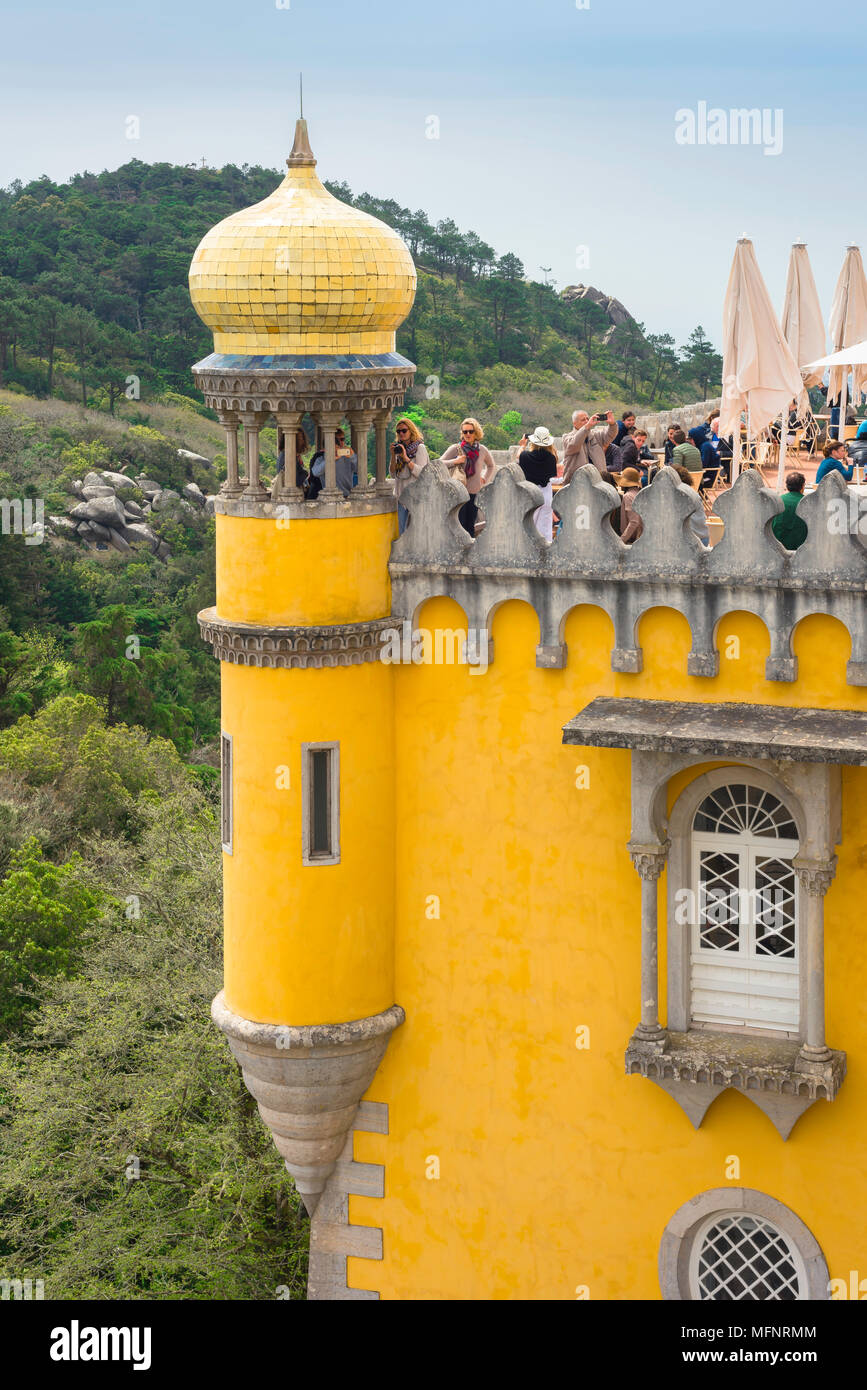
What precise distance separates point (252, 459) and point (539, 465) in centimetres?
364

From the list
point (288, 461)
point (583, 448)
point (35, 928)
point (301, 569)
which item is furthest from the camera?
point (35, 928)

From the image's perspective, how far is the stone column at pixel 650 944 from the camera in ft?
60.4

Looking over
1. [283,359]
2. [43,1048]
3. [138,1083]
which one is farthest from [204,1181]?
[283,359]

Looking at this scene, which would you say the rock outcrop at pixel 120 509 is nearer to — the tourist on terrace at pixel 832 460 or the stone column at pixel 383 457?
the tourist on terrace at pixel 832 460

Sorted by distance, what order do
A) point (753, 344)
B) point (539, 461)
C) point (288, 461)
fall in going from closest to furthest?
point (288, 461)
point (539, 461)
point (753, 344)

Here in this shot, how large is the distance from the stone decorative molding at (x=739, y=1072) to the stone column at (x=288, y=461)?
6205 mm

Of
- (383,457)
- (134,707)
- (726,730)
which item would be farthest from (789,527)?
(134,707)

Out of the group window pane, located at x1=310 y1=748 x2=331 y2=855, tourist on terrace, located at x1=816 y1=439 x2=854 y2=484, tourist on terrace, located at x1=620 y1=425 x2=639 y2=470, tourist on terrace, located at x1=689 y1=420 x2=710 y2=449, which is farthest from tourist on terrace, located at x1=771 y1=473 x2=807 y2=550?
tourist on terrace, located at x1=689 y1=420 x2=710 y2=449

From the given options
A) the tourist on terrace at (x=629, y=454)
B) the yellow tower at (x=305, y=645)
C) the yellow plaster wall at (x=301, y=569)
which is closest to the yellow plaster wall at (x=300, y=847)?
the yellow tower at (x=305, y=645)

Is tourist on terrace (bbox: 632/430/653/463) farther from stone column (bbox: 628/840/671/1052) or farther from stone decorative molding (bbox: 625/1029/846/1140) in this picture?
stone decorative molding (bbox: 625/1029/846/1140)

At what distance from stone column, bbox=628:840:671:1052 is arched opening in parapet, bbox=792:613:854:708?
1.99 metres

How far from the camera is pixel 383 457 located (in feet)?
64.2

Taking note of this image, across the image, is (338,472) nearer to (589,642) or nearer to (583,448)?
(589,642)

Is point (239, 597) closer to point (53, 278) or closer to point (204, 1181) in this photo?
point (204, 1181)
